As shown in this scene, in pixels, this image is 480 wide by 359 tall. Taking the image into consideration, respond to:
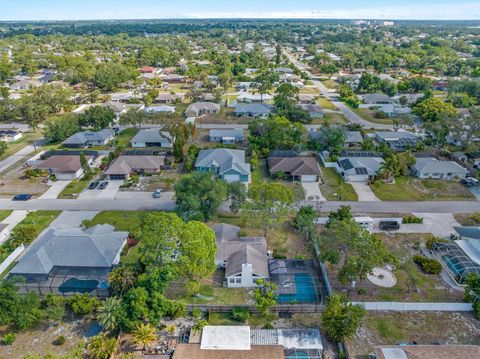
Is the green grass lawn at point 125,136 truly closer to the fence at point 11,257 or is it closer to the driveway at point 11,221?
the driveway at point 11,221

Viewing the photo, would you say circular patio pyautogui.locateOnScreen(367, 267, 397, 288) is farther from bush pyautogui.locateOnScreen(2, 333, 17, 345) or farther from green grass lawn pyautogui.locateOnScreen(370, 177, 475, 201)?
bush pyautogui.locateOnScreen(2, 333, 17, 345)

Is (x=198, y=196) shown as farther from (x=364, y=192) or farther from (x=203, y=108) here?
(x=203, y=108)

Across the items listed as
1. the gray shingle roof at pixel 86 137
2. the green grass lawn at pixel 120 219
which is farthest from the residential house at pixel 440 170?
the gray shingle roof at pixel 86 137

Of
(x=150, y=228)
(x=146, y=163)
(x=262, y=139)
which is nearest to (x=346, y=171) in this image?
(x=262, y=139)

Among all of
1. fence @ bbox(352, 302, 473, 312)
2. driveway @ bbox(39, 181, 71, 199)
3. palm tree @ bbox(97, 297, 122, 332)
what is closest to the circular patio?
fence @ bbox(352, 302, 473, 312)

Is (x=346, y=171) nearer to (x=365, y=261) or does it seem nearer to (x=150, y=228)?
(x=365, y=261)
